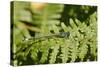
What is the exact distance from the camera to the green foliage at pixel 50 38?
1833 mm

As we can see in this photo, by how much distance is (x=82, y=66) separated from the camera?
206 cm

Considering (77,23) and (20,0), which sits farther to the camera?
(77,23)

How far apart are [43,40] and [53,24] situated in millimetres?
177

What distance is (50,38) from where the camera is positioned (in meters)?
1.94

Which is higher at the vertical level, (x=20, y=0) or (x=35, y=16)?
(x=20, y=0)

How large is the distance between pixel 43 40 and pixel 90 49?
508 millimetres

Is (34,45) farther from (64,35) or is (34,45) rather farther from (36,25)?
(64,35)

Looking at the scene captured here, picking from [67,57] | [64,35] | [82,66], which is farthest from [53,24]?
[82,66]

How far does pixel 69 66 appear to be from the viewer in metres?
2.01

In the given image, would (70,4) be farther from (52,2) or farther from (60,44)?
(60,44)

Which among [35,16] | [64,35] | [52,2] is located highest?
[52,2]

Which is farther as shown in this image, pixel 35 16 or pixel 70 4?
pixel 70 4

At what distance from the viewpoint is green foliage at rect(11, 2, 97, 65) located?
6.01 feet

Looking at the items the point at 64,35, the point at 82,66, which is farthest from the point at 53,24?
the point at 82,66
